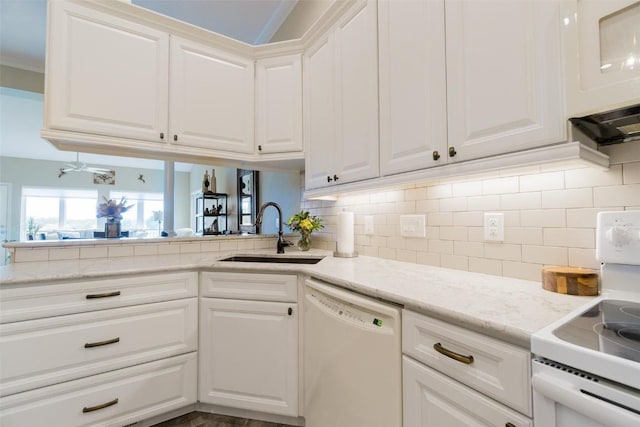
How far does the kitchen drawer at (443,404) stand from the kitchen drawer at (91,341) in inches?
49.3

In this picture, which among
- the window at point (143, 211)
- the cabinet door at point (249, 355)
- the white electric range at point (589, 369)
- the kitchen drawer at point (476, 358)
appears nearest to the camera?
the white electric range at point (589, 369)

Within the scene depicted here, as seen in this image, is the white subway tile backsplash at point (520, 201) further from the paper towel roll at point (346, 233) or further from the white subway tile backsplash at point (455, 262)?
the paper towel roll at point (346, 233)

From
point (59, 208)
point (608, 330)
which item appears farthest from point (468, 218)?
point (59, 208)

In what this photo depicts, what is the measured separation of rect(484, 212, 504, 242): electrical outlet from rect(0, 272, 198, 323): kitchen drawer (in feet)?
5.01

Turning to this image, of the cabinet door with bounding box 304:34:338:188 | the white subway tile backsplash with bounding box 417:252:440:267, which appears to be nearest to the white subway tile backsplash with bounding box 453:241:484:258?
the white subway tile backsplash with bounding box 417:252:440:267

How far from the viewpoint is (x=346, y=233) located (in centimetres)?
183

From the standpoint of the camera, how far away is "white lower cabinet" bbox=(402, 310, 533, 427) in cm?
65

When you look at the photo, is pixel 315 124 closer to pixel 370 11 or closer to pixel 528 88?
pixel 370 11

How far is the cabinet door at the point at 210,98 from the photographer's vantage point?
1.91 m

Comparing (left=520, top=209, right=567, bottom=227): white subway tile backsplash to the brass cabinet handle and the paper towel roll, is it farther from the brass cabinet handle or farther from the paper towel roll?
the brass cabinet handle

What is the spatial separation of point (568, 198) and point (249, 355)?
1628 mm

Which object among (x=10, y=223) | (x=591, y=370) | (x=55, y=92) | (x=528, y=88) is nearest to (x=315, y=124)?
(x=528, y=88)

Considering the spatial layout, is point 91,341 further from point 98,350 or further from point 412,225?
point 412,225

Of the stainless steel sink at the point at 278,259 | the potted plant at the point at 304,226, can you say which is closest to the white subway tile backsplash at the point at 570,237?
the stainless steel sink at the point at 278,259
